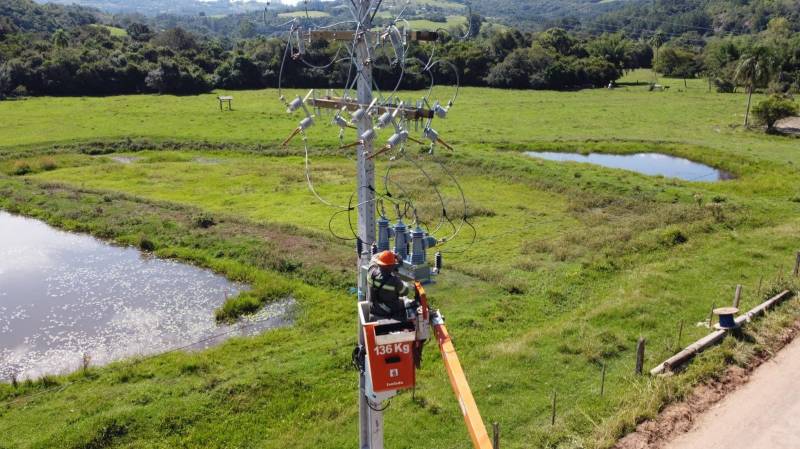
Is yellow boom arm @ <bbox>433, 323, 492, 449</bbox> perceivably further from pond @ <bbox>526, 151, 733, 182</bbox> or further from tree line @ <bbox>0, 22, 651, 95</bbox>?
tree line @ <bbox>0, 22, 651, 95</bbox>

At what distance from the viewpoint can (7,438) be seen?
52.0ft

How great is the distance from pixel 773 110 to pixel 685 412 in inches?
1937

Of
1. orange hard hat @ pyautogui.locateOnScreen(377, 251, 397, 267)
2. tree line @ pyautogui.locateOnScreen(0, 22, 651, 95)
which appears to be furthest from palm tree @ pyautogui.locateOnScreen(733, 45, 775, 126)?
orange hard hat @ pyautogui.locateOnScreen(377, 251, 397, 267)

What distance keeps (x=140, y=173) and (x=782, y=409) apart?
41.5 m

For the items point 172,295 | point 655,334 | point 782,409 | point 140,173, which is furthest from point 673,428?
point 140,173

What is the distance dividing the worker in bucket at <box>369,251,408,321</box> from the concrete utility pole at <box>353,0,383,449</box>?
0.30 meters

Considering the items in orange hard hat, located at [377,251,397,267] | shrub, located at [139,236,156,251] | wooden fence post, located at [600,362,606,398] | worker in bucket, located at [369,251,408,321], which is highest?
orange hard hat, located at [377,251,397,267]

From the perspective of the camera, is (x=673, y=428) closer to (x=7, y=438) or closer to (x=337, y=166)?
(x=7, y=438)

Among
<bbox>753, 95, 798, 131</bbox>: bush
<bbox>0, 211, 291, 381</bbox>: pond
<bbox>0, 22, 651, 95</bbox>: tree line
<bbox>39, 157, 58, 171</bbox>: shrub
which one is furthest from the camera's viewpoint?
<bbox>0, 22, 651, 95</bbox>: tree line

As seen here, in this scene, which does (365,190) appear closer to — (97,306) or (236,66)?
(97,306)

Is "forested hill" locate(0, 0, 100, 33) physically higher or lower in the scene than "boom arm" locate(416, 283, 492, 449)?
higher

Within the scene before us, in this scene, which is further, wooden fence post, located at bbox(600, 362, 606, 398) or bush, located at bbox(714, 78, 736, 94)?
bush, located at bbox(714, 78, 736, 94)

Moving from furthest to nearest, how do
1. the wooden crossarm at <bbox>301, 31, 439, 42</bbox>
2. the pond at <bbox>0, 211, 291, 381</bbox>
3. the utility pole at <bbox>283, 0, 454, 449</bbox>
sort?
1. the pond at <bbox>0, 211, 291, 381</bbox>
2. the wooden crossarm at <bbox>301, 31, 439, 42</bbox>
3. the utility pole at <bbox>283, 0, 454, 449</bbox>

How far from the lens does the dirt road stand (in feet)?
47.4
